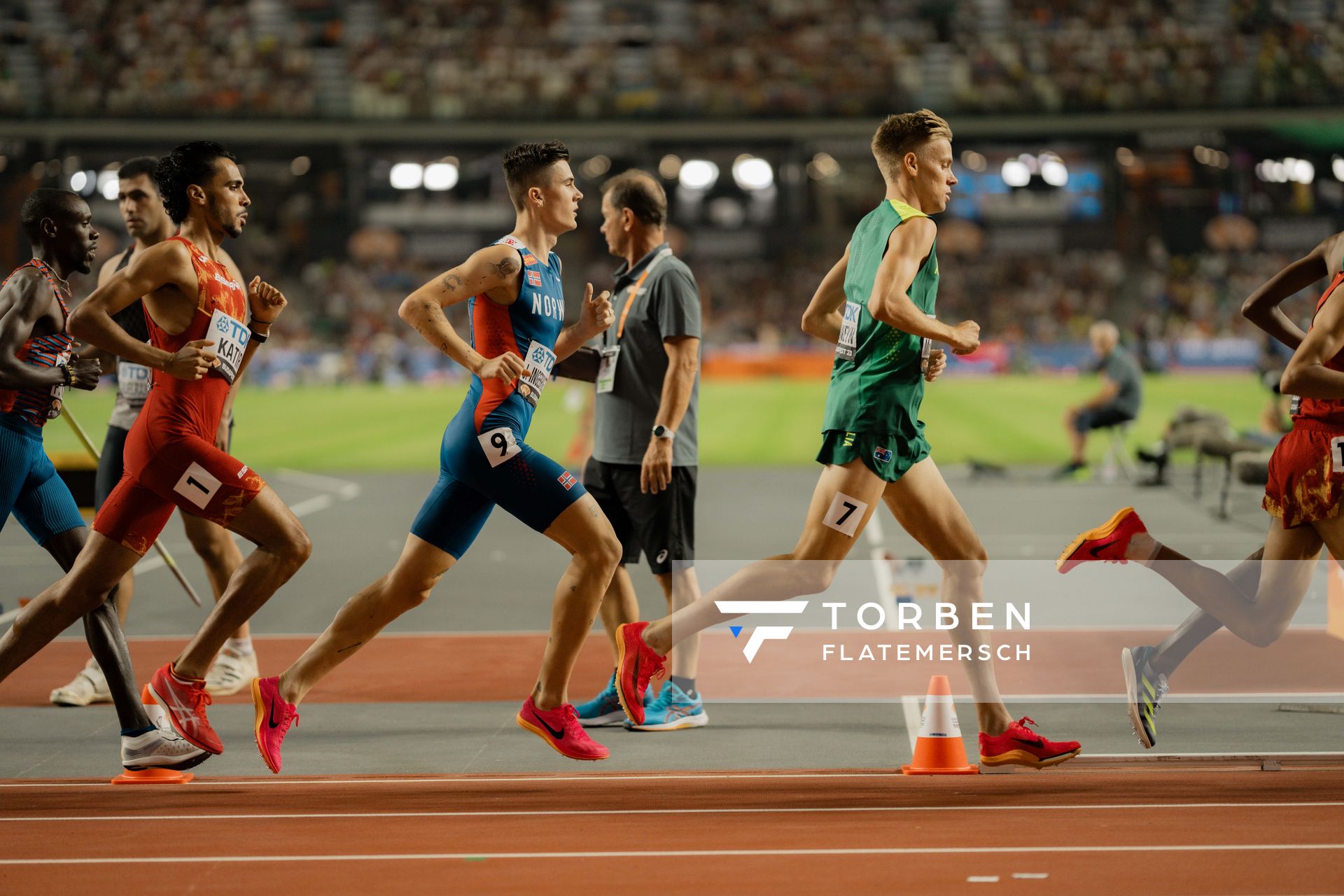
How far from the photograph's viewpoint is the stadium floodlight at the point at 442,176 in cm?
5091

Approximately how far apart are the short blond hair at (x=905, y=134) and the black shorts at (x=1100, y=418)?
1444 centimetres

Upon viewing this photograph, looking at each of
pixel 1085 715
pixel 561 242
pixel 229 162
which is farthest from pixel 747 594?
pixel 561 242

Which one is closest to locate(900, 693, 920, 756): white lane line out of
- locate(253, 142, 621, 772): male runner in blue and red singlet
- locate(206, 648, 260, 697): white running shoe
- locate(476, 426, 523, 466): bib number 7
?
locate(253, 142, 621, 772): male runner in blue and red singlet

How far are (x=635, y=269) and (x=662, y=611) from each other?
3.95 meters

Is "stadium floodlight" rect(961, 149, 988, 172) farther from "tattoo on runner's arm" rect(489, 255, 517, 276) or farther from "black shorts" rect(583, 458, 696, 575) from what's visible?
"tattoo on runner's arm" rect(489, 255, 517, 276)

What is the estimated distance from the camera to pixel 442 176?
51.0 metres

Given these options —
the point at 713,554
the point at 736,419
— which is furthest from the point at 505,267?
the point at 736,419

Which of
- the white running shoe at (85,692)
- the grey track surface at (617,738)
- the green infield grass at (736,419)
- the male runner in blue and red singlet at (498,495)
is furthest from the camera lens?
the green infield grass at (736,419)

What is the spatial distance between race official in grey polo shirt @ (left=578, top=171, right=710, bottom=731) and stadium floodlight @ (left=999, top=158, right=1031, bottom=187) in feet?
149

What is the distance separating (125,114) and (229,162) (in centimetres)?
4589

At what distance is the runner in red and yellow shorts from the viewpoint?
212 inches

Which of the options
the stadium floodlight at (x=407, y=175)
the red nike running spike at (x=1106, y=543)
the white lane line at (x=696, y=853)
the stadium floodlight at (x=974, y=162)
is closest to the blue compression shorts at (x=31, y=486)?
the white lane line at (x=696, y=853)

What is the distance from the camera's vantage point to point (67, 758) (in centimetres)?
610

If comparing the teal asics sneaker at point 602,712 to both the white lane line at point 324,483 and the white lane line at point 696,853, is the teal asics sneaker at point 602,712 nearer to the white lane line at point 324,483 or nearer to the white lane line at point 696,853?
the white lane line at point 696,853
